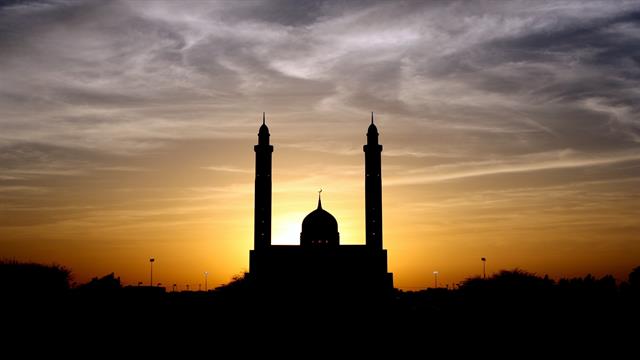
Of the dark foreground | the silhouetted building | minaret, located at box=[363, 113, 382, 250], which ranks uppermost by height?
minaret, located at box=[363, 113, 382, 250]

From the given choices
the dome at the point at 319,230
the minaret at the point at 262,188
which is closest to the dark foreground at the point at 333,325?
the minaret at the point at 262,188

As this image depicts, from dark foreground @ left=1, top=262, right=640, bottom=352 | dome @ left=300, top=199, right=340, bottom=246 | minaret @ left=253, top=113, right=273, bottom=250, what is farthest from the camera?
dome @ left=300, top=199, right=340, bottom=246

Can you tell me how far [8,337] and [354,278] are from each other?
6748 cm

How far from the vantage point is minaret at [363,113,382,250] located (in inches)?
4168

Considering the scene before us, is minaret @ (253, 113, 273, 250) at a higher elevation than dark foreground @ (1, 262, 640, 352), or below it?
higher

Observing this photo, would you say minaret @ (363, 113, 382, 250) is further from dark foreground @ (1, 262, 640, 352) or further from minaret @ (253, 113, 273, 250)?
dark foreground @ (1, 262, 640, 352)

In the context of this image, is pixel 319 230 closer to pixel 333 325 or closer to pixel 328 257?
pixel 328 257

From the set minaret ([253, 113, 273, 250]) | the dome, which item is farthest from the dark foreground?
the dome

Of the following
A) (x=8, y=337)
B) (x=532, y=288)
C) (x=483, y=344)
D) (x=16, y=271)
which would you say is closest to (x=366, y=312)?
(x=532, y=288)

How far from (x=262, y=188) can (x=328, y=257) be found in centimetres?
1518

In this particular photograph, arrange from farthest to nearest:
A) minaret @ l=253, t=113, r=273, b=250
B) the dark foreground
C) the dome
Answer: the dome < minaret @ l=253, t=113, r=273, b=250 < the dark foreground

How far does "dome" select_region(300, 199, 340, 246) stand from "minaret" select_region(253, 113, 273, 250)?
801 centimetres

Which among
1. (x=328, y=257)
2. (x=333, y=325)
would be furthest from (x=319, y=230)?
(x=333, y=325)

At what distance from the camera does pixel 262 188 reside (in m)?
104
